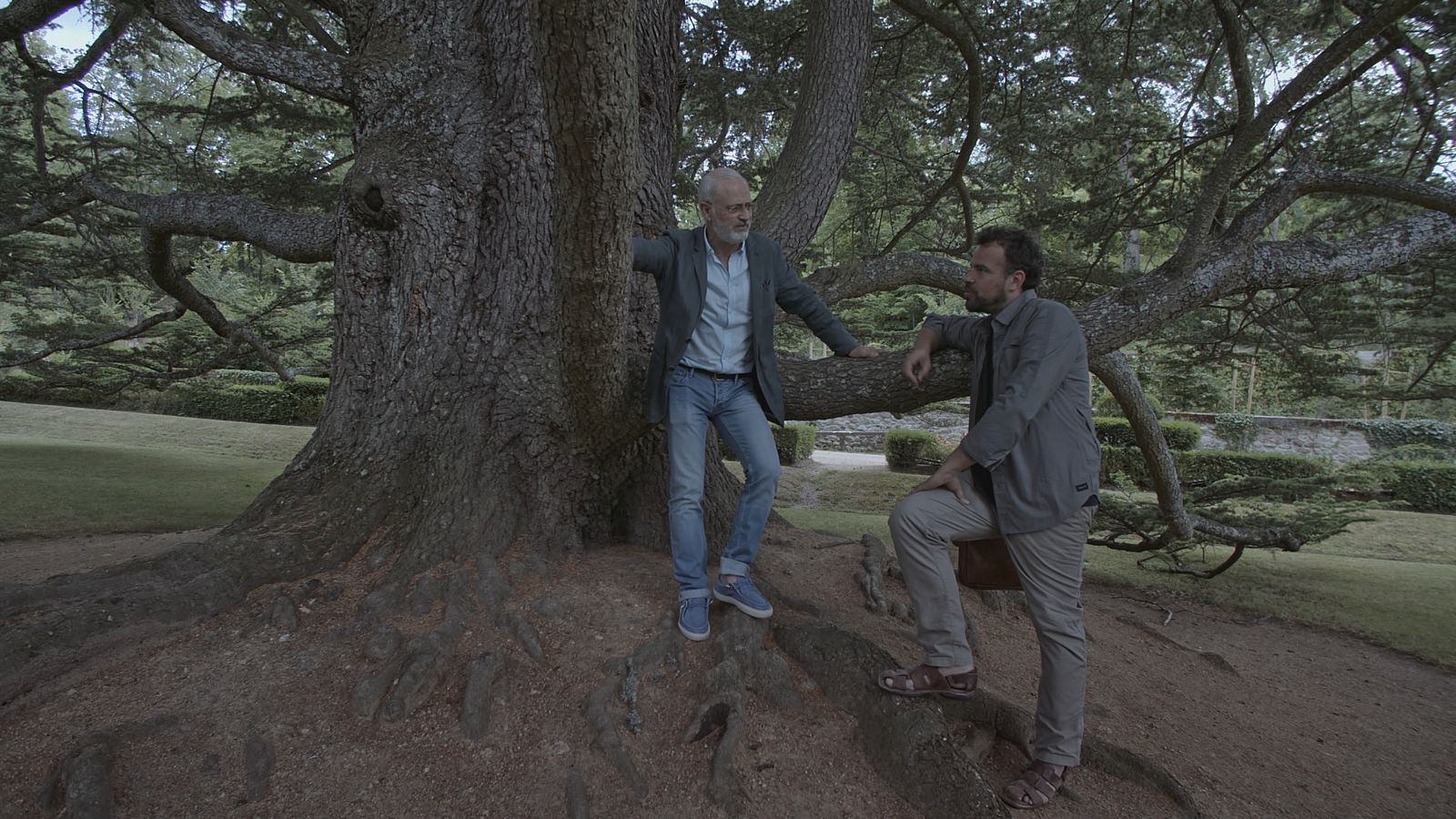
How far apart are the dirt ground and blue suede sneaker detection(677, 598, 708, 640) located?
7cm

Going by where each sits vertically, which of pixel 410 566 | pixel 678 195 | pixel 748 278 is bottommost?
pixel 410 566

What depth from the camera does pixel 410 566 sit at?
3.12 m

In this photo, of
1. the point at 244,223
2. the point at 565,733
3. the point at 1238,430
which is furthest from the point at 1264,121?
the point at 1238,430

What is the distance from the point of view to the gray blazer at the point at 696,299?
2.82 m

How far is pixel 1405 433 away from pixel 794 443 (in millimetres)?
13938

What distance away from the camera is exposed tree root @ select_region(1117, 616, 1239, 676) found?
4.51 meters

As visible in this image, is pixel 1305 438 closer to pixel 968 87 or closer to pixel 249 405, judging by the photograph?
pixel 968 87

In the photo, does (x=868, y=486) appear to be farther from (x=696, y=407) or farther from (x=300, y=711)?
(x=300, y=711)

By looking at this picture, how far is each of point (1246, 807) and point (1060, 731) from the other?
1022 millimetres

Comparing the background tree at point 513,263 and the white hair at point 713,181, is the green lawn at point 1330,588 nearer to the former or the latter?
the background tree at point 513,263

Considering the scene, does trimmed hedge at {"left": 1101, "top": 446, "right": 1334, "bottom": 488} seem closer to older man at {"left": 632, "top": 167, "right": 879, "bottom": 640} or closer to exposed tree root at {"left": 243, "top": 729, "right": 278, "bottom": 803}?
older man at {"left": 632, "top": 167, "right": 879, "bottom": 640}

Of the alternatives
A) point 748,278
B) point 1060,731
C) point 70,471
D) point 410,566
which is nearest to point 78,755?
point 410,566

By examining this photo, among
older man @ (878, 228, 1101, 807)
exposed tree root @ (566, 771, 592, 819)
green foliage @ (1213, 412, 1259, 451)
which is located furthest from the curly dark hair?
green foliage @ (1213, 412, 1259, 451)

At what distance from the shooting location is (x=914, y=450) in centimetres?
1464
